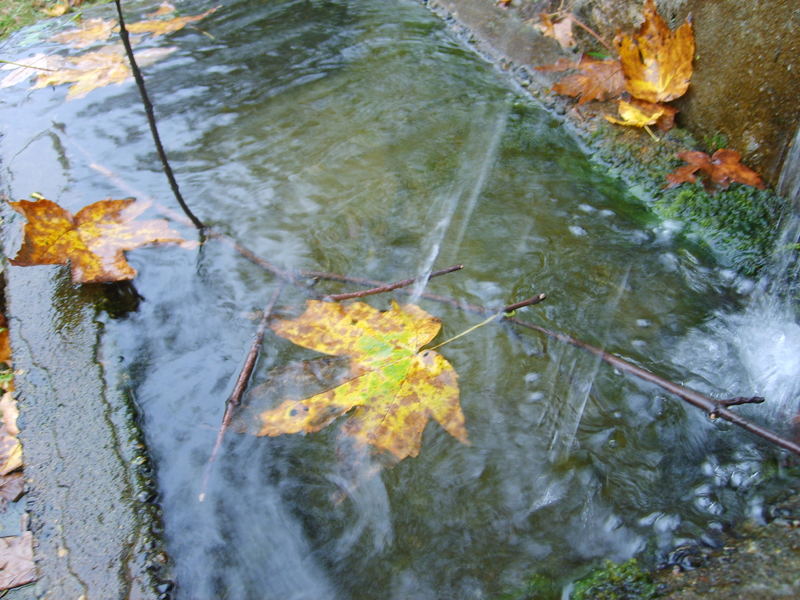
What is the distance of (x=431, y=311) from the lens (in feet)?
5.85

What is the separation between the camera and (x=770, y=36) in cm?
195

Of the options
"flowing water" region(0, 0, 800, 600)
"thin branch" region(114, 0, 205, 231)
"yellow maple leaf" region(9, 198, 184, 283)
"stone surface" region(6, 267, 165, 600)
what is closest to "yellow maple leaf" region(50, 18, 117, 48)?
"flowing water" region(0, 0, 800, 600)

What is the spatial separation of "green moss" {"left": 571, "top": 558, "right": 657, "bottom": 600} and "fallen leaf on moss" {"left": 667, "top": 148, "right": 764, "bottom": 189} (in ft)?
5.16

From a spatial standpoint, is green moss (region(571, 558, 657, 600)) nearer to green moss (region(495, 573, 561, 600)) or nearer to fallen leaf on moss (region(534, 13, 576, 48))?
green moss (region(495, 573, 561, 600))

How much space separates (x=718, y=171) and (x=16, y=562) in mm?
2722

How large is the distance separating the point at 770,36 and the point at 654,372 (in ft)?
4.38

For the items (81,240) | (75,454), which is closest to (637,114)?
(81,240)

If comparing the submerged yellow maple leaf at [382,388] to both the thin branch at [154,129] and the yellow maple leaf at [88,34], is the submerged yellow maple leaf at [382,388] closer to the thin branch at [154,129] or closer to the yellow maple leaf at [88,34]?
the thin branch at [154,129]

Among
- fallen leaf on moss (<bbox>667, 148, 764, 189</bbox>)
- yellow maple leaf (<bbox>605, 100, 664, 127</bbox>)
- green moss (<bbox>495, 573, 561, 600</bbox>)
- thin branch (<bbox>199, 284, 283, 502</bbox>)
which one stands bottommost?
green moss (<bbox>495, 573, 561, 600</bbox>)

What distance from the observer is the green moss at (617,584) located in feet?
3.71

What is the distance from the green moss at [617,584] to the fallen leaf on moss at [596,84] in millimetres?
2129

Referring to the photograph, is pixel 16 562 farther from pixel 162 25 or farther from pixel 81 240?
pixel 162 25

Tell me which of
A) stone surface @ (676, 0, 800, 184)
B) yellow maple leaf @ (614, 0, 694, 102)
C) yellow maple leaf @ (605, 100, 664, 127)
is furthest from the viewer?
yellow maple leaf @ (605, 100, 664, 127)

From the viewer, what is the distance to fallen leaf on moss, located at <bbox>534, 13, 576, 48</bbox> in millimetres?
3035
